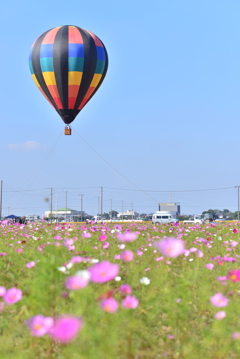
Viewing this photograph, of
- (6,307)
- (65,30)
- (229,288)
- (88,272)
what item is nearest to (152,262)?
(229,288)

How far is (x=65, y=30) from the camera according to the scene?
23547 millimetres

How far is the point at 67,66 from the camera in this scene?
22.5 metres

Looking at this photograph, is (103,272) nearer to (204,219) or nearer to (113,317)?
(113,317)

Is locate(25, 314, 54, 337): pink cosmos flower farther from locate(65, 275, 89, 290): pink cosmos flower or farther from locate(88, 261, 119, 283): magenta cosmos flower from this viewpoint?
locate(88, 261, 119, 283): magenta cosmos flower

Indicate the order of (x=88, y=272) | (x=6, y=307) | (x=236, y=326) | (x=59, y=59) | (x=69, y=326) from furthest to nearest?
(x=59, y=59), (x=6, y=307), (x=236, y=326), (x=88, y=272), (x=69, y=326)

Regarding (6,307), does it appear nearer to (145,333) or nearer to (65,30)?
(145,333)

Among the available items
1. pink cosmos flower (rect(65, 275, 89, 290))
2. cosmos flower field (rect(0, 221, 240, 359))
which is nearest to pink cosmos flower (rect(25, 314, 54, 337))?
cosmos flower field (rect(0, 221, 240, 359))

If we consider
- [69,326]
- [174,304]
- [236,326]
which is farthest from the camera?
[236,326]

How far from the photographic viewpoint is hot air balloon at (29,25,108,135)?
887 inches

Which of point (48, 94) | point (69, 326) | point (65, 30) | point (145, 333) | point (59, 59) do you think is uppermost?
point (65, 30)

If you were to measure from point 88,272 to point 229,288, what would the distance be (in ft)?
8.78

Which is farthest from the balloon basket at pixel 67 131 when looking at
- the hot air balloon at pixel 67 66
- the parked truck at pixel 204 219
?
the parked truck at pixel 204 219

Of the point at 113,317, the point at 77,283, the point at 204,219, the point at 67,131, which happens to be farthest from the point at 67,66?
the point at 204,219

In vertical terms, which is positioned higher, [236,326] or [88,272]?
[88,272]
